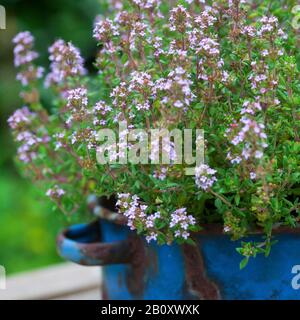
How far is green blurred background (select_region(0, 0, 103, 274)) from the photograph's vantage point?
8.22ft

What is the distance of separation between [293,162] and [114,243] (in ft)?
1.16

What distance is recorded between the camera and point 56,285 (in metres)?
1.76

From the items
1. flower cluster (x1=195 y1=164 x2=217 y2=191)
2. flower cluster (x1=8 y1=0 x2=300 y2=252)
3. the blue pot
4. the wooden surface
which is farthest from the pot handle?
the wooden surface

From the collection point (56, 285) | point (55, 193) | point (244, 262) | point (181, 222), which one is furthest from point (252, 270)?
point (56, 285)

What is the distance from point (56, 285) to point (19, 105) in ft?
4.54

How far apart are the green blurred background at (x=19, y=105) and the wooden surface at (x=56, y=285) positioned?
0.60 meters

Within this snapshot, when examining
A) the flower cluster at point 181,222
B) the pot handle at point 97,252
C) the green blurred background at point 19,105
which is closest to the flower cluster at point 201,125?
the flower cluster at point 181,222

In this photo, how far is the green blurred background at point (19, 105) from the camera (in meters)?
2.51

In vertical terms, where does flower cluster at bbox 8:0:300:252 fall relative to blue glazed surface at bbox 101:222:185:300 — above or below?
above

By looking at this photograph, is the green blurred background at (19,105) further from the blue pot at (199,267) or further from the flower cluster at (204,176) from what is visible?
the flower cluster at (204,176)

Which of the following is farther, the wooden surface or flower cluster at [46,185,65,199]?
the wooden surface

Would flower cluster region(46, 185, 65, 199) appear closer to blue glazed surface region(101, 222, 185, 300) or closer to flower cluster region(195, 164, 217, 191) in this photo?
blue glazed surface region(101, 222, 185, 300)

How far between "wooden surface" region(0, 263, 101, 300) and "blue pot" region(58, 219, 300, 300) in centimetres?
61

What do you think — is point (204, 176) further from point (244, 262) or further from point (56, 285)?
point (56, 285)
